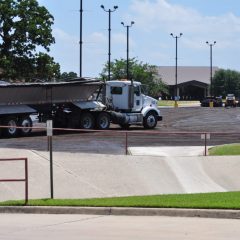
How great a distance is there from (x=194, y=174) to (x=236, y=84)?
4829 inches

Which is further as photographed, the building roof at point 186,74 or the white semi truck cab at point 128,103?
the building roof at point 186,74

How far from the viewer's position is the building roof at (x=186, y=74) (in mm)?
155000

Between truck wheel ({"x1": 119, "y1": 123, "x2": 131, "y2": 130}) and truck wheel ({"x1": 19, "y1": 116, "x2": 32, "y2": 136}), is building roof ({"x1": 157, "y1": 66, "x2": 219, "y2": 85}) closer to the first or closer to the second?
truck wheel ({"x1": 119, "y1": 123, "x2": 131, "y2": 130})

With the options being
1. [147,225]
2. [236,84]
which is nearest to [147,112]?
[147,225]

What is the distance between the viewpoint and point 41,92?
115 ft

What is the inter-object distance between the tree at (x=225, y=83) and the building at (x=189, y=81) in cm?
690

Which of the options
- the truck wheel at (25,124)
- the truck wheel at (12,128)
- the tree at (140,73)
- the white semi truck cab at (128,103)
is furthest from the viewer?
the tree at (140,73)

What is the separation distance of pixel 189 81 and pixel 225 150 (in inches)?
4869

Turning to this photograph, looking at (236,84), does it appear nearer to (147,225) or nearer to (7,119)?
(7,119)

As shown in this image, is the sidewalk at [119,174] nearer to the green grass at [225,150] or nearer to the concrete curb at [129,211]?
the green grass at [225,150]

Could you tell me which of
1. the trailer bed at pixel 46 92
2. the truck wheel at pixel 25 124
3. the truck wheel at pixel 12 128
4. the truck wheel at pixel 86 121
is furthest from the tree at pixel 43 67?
the truck wheel at pixel 12 128

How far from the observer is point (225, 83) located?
461ft

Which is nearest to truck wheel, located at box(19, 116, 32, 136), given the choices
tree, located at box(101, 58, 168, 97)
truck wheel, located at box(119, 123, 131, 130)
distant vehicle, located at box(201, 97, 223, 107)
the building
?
truck wheel, located at box(119, 123, 131, 130)

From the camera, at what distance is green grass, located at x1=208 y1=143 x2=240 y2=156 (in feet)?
84.3
